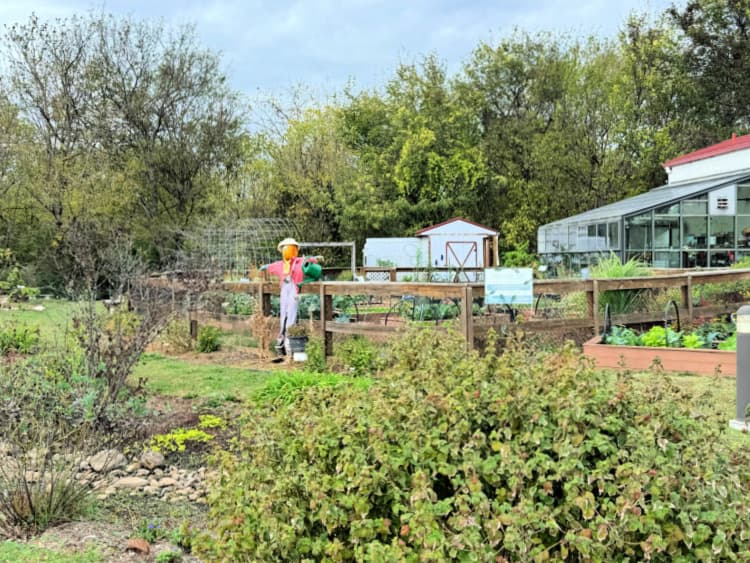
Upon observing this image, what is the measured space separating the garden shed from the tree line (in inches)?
81.7

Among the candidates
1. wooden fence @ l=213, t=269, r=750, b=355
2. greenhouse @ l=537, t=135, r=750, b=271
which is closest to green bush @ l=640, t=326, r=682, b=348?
wooden fence @ l=213, t=269, r=750, b=355

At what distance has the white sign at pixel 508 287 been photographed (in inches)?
316

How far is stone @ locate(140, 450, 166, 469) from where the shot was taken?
4.66 metres

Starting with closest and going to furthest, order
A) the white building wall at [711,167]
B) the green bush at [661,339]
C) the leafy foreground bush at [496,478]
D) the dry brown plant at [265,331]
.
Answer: the leafy foreground bush at [496,478] < the green bush at [661,339] < the dry brown plant at [265,331] < the white building wall at [711,167]

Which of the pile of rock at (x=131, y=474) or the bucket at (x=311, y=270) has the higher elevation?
the bucket at (x=311, y=270)

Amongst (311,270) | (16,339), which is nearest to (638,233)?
(311,270)

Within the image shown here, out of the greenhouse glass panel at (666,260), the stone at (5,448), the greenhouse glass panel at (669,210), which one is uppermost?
the greenhouse glass panel at (669,210)

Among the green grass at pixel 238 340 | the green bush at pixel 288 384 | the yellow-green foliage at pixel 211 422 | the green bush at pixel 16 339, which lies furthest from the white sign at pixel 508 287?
the green bush at pixel 16 339

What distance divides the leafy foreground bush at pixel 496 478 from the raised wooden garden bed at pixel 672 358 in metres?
4.82

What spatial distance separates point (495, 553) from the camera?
6.64ft

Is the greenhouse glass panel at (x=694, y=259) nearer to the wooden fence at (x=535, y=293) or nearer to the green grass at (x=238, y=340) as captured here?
the wooden fence at (x=535, y=293)

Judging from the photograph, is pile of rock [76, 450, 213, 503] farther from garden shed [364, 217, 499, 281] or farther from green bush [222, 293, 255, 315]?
garden shed [364, 217, 499, 281]

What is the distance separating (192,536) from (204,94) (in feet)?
93.0

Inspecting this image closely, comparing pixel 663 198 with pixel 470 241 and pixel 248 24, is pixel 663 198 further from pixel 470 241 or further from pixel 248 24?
pixel 248 24
